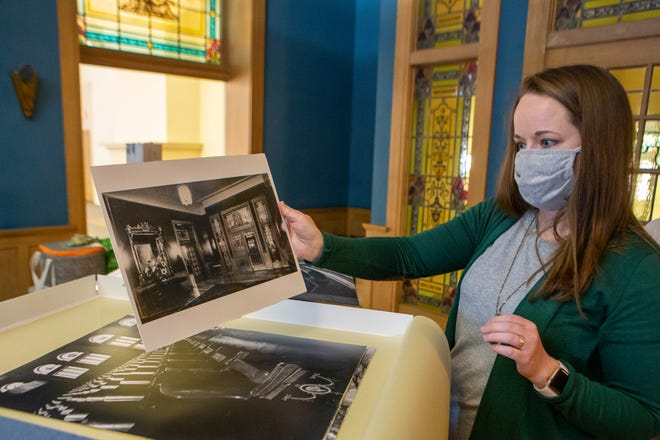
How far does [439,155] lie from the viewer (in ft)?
9.90

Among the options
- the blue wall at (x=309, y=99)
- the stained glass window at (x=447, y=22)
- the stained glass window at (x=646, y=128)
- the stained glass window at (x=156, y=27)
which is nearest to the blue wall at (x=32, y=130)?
the stained glass window at (x=156, y=27)

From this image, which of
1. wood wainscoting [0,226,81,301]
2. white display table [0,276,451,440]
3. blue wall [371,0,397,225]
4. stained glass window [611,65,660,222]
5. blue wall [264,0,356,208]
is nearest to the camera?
white display table [0,276,451,440]

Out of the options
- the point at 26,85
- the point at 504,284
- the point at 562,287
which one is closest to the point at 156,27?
the point at 26,85

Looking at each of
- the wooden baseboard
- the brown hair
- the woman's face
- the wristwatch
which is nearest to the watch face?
the wristwatch

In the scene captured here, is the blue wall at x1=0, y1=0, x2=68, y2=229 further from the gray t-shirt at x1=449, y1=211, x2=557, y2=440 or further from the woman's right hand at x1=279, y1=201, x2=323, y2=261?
the gray t-shirt at x1=449, y1=211, x2=557, y2=440

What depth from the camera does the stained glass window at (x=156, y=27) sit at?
2.79 metres

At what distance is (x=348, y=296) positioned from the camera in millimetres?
888

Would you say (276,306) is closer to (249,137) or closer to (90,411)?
(90,411)

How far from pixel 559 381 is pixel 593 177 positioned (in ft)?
1.16

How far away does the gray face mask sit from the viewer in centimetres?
83

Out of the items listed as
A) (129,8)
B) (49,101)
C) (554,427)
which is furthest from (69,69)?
(554,427)

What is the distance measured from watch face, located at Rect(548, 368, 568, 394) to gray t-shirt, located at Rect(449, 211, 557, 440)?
18cm

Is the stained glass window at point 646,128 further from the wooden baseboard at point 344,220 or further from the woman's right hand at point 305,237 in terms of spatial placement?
the wooden baseboard at point 344,220

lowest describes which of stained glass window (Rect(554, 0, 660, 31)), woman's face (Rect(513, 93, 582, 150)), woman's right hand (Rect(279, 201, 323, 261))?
woman's right hand (Rect(279, 201, 323, 261))
